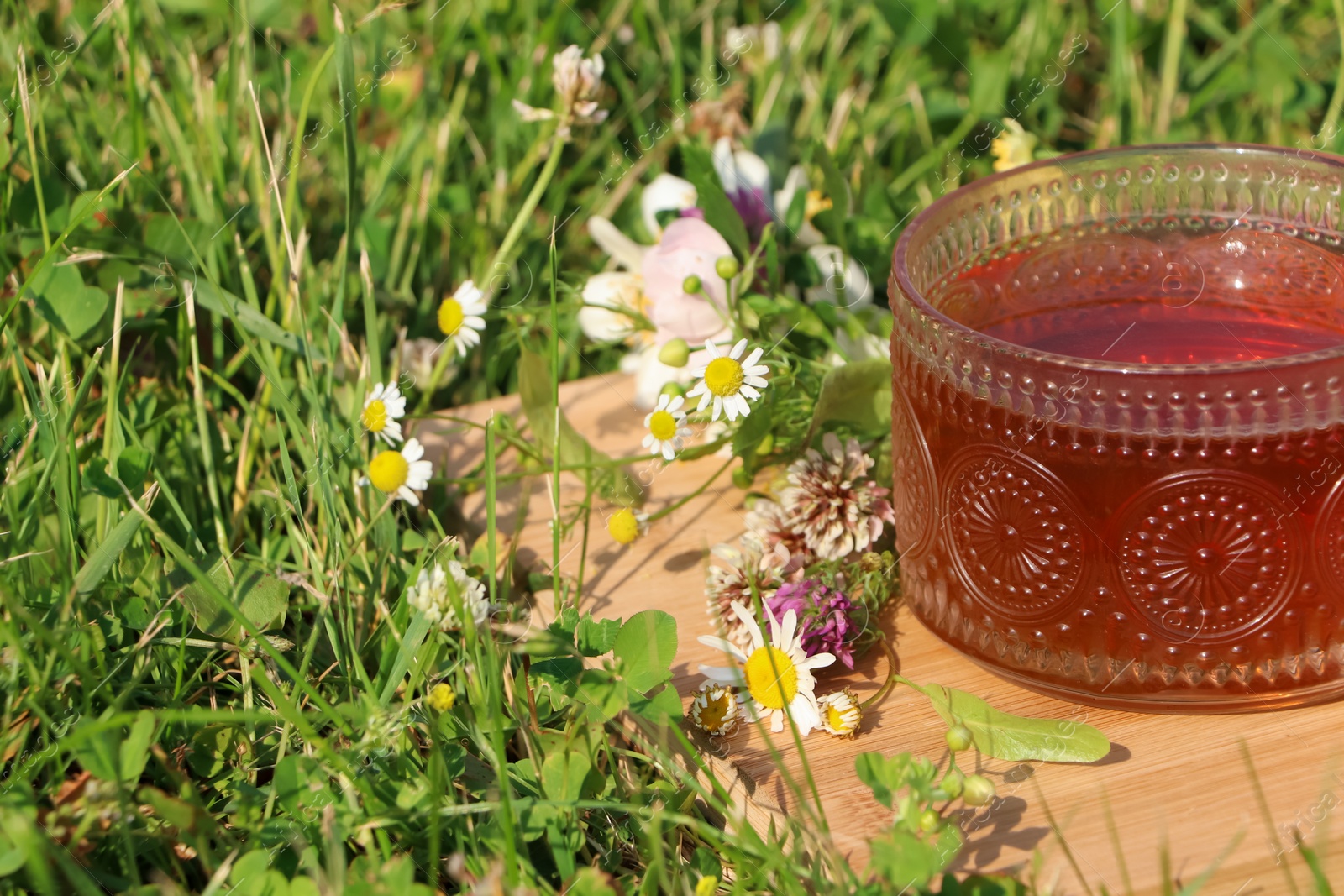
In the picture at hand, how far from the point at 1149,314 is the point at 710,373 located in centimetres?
39

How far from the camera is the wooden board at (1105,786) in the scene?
863 millimetres

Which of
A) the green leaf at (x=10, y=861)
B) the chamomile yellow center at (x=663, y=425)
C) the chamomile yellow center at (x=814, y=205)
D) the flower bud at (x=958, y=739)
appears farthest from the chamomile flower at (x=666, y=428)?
the green leaf at (x=10, y=861)

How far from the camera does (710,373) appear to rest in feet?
3.66

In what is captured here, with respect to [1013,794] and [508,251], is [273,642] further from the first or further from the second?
[508,251]

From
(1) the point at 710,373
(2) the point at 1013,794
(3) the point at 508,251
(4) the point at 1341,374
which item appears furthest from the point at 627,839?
(3) the point at 508,251

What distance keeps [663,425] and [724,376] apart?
69 mm

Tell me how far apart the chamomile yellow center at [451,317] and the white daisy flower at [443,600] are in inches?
15.1

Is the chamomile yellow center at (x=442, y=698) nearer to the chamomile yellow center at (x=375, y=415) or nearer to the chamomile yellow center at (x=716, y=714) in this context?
the chamomile yellow center at (x=716, y=714)

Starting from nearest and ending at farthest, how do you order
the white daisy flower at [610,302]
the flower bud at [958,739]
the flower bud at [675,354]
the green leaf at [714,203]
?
the flower bud at [958,739], the flower bud at [675,354], the green leaf at [714,203], the white daisy flower at [610,302]

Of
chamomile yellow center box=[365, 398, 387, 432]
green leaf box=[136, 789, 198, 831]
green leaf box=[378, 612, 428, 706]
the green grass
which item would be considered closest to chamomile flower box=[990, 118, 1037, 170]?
the green grass

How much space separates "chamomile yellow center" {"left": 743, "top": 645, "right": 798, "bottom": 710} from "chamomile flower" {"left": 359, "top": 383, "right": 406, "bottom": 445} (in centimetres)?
38

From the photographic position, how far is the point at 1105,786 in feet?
3.07

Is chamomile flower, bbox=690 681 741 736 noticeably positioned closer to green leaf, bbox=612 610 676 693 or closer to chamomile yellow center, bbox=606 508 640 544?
green leaf, bbox=612 610 676 693

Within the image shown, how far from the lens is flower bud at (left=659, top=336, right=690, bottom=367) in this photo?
1.24 m
